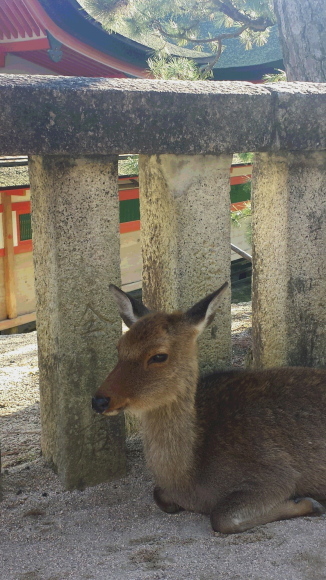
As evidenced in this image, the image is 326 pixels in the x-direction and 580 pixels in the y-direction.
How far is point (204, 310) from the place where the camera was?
2.98 metres

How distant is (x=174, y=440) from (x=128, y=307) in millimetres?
629

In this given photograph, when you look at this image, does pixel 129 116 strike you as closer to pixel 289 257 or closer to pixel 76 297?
pixel 76 297

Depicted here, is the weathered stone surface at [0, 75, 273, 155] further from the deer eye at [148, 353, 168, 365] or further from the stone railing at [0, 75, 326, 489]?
the deer eye at [148, 353, 168, 365]

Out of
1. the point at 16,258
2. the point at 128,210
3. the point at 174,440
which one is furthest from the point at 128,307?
the point at 128,210

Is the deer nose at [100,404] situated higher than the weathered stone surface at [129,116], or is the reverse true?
the weathered stone surface at [129,116]

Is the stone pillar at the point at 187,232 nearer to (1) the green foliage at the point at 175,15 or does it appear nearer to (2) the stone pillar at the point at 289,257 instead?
(2) the stone pillar at the point at 289,257

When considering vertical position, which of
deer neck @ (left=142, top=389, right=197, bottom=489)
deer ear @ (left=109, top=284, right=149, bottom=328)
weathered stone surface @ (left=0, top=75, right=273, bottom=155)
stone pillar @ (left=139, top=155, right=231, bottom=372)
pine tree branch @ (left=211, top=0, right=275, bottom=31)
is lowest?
deer neck @ (left=142, top=389, right=197, bottom=489)

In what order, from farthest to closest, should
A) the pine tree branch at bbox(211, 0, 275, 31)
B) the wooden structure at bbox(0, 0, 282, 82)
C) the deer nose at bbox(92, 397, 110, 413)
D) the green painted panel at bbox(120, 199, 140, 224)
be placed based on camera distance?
1. the green painted panel at bbox(120, 199, 140, 224)
2. the wooden structure at bbox(0, 0, 282, 82)
3. the pine tree branch at bbox(211, 0, 275, 31)
4. the deer nose at bbox(92, 397, 110, 413)

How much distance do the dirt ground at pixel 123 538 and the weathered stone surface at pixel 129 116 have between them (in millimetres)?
1567

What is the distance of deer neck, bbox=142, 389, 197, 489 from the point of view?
304 centimetres

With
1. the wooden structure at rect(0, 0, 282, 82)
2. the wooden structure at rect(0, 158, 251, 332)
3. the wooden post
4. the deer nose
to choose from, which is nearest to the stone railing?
the deer nose

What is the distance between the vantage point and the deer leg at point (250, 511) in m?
2.83

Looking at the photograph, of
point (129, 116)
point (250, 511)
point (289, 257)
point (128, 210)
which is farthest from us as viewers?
point (128, 210)

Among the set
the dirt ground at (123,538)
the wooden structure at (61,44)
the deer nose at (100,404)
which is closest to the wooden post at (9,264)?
the wooden structure at (61,44)
